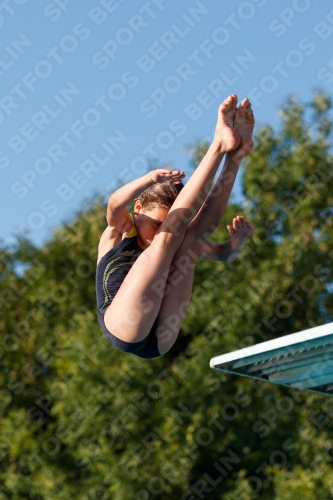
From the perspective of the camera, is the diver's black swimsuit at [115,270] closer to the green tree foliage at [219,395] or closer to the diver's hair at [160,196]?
the diver's hair at [160,196]

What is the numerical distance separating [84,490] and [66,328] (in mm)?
3228

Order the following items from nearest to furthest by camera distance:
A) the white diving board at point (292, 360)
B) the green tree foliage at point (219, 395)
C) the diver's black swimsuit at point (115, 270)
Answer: the diver's black swimsuit at point (115, 270) < the white diving board at point (292, 360) < the green tree foliage at point (219, 395)

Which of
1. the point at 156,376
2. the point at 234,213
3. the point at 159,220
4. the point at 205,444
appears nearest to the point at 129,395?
the point at 156,376

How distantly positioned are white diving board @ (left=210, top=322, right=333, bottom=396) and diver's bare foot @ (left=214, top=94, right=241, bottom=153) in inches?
43.3

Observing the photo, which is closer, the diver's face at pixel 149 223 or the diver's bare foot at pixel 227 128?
the diver's bare foot at pixel 227 128

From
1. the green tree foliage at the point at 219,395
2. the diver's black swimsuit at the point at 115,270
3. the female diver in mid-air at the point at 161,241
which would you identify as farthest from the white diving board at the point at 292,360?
the green tree foliage at the point at 219,395

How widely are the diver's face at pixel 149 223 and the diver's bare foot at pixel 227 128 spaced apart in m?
0.55

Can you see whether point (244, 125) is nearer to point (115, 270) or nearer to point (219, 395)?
point (115, 270)

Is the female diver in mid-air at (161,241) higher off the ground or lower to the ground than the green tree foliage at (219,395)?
higher

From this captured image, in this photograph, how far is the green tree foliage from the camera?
11.1 metres

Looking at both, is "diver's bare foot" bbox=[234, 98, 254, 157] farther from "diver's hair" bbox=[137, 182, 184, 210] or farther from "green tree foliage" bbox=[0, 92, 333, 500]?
"green tree foliage" bbox=[0, 92, 333, 500]

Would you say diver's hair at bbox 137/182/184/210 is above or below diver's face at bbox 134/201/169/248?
above

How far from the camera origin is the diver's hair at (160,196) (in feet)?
13.1

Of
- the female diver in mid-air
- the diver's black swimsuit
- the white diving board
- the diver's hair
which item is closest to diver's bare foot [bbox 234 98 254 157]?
the female diver in mid-air
